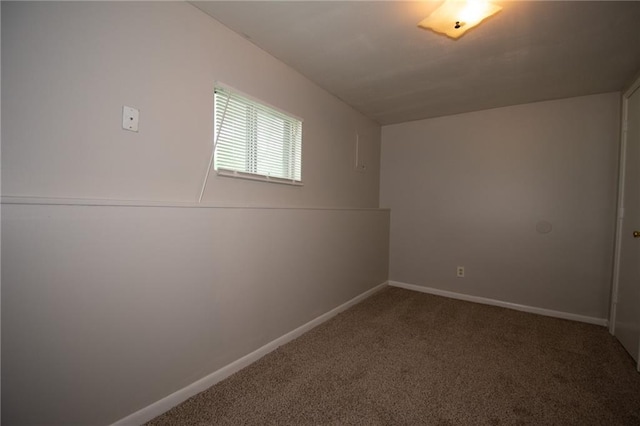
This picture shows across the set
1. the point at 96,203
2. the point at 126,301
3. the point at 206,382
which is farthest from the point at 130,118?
the point at 206,382

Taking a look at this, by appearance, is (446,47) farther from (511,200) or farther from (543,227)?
(543,227)

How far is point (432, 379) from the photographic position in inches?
68.5

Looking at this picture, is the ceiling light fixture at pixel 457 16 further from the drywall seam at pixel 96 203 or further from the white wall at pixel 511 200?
the white wall at pixel 511 200

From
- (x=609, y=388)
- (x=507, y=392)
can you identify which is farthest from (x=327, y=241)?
(x=609, y=388)

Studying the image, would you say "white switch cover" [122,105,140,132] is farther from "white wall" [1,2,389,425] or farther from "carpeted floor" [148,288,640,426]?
"carpeted floor" [148,288,640,426]

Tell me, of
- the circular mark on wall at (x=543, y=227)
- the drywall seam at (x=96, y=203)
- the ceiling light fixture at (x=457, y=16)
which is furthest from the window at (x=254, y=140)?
the circular mark on wall at (x=543, y=227)

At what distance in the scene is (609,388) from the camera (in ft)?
5.51

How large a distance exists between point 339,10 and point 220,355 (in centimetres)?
224

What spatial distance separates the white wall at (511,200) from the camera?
8.64ft

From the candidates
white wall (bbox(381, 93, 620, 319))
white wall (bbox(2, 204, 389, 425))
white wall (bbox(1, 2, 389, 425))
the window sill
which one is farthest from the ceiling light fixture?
white wall (bbox(381, 93, 620, 319))

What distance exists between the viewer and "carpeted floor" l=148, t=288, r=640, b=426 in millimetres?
1438

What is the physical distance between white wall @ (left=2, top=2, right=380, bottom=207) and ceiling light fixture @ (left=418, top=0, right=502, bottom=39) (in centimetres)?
115

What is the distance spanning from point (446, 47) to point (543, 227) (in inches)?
86.7

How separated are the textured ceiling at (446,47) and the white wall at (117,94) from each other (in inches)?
10.8
